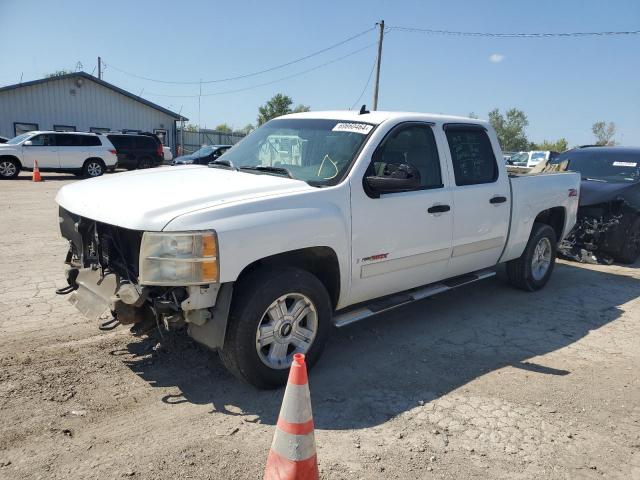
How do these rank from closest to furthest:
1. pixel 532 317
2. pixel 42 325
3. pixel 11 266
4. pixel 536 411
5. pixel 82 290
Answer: pixel 536 411 → pixel 82 290 → pixel 42 325 → pixel 532 317 → pixel 11 266

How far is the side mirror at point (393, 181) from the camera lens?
12.8ft

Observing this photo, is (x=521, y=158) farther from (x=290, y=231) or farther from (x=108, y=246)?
(x=108, y=246)

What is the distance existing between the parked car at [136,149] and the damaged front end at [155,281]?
21.6 m

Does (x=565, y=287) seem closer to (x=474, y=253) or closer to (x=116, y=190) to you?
(x=474, y=253)

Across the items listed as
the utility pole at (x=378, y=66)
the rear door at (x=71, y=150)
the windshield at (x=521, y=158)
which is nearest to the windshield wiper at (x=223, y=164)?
the rear door at (x=71, y=150)

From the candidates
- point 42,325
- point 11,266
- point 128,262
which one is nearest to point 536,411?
point 128,262

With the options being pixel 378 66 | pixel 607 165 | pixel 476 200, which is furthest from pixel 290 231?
pixel 378 66

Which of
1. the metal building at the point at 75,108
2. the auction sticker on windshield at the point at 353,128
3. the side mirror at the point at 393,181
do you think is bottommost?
the side mirror at the point at 393,181

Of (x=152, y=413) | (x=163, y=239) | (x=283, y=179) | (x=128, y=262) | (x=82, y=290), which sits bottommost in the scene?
(x=152, y=413)

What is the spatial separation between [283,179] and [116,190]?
122 cm

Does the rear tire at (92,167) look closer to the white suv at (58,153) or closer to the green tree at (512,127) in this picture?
the white suv at (58,153)

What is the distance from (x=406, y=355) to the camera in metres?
4.41

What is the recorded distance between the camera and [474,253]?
16.9 ft

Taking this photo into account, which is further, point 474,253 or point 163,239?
point 474,253
